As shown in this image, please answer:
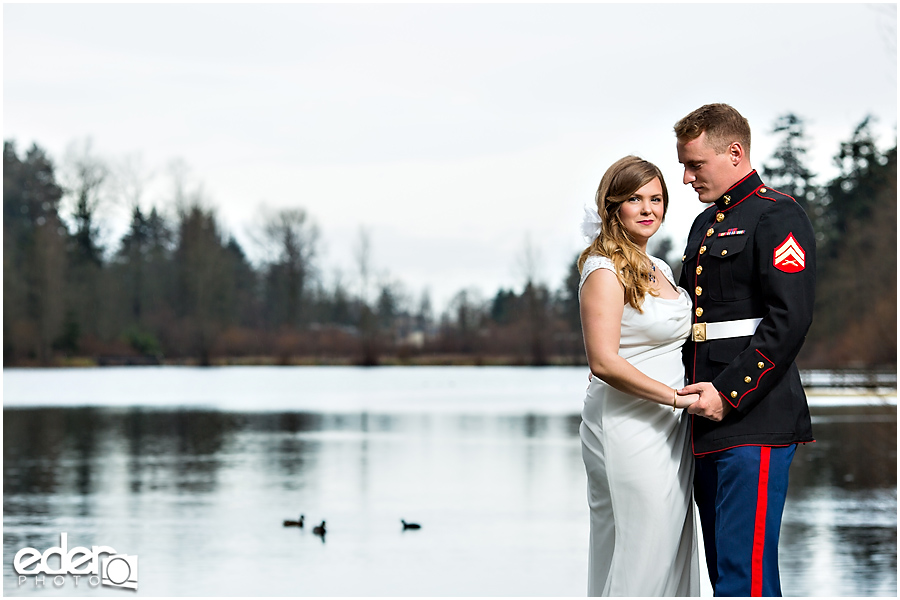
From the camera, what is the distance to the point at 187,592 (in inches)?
336

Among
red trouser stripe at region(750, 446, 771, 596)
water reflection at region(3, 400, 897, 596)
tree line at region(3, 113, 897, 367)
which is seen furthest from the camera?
tree line at region(3, 113, 897, 367)

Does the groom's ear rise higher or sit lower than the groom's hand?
higher

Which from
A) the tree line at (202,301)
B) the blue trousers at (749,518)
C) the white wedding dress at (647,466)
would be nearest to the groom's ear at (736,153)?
the white wedding dress at (647,466)

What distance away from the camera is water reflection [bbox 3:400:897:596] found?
30.2 feet

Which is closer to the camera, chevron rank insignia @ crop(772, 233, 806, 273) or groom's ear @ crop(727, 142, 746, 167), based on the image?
chevron rank insignia @ crop(772, 233, 806, 273)

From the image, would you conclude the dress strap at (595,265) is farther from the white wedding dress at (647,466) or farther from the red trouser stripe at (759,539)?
the red trouser stripe at (759,539)

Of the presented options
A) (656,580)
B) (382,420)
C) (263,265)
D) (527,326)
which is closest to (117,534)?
(656,580)

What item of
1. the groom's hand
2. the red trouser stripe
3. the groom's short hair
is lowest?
the red trouser stripe

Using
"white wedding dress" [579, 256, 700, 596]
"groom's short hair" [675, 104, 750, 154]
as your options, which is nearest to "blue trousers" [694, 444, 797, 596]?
"white wedding dress" [579, 256, 700, 596]

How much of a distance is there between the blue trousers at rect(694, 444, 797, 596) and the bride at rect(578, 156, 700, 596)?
0.16 metres

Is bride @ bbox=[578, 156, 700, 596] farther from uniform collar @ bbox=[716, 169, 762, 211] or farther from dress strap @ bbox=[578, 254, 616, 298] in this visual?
uniform collar @ bbox=[716, 169, 762, 211]

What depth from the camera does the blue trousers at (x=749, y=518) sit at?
2.71 m

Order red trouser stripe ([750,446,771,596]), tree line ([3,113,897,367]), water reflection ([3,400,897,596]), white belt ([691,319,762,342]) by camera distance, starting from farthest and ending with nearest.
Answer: tree line ([3,113,897,367])
water reflection ([3,400,897,596])
white belt ([691,319,762,342])
red trouser stripe ([750,446,771,596])

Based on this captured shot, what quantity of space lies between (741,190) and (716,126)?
0.21 m
